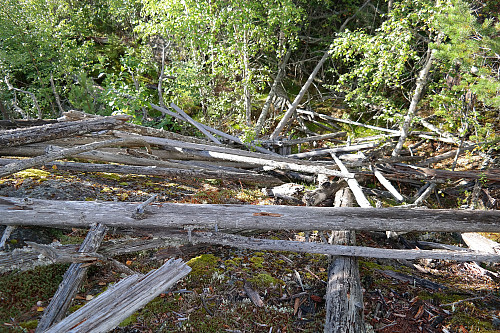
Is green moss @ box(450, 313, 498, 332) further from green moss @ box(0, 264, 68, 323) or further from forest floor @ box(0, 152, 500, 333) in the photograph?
green moss @ box(0, 264, 68, 323)

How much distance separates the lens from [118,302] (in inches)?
108

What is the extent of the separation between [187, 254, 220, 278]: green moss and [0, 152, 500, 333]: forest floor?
0.01 metres

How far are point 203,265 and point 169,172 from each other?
3.21 m

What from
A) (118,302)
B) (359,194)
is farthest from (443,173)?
(118,302)

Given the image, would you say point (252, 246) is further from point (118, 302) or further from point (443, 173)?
point (443, 173)

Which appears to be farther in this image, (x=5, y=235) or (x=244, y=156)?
(x=244, y=156)

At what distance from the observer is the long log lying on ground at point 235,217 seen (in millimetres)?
3994

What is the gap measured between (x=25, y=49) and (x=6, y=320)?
31.7ft

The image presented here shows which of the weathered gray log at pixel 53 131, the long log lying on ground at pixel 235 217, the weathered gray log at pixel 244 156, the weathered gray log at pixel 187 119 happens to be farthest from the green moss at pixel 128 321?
the weathered gray log at pixel 187 119

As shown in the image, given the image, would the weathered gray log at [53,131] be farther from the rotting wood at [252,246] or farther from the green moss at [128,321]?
the green moss at [128,321]

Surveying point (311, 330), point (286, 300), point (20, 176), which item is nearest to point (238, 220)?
point (286, 300)

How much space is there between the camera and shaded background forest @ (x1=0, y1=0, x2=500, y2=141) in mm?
7156

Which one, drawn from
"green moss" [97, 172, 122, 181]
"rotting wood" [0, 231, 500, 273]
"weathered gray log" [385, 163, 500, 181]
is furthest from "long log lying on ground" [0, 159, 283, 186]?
"weathered gray log" [385, 163, 500, 181]

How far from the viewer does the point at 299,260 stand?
486 centimetres
